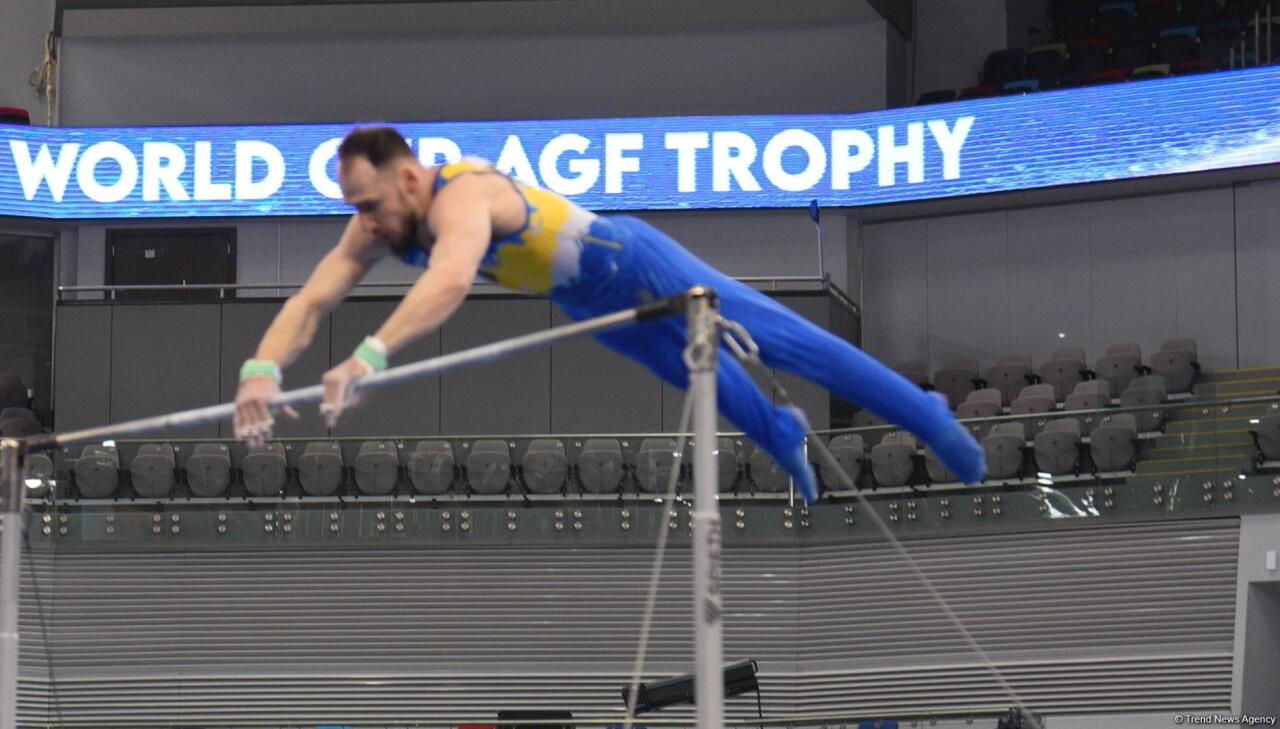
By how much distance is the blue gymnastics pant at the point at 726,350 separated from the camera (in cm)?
516

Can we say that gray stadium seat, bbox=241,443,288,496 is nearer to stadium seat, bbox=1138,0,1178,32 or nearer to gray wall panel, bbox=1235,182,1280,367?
gray wall panel, bbox=1235,182,1280,367

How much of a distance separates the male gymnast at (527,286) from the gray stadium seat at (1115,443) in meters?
5.47

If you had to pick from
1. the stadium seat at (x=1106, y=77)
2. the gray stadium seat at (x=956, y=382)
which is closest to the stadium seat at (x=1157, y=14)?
the stadium seat at (x=1106, y=77)

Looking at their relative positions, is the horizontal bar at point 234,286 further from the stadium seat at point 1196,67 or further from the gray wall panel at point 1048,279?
the stadium seat at point 1196,67

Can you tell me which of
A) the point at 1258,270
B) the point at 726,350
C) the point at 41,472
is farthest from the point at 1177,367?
the point at 726,350

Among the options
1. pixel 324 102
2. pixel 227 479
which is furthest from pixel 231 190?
pixel 227 479

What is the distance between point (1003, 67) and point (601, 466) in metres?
7.31

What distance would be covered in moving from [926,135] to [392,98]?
510 cm

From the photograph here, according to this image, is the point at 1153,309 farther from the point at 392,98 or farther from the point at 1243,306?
the point at 392,98

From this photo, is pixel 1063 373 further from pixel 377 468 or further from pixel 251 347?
pixel 251 347

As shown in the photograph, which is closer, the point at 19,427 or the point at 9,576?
the point at 9,576

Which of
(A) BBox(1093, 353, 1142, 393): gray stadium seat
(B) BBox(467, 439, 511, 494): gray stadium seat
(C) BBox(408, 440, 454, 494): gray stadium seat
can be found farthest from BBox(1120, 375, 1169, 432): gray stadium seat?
(C) BBox(408, 440, 454, 494): gray stadium seat

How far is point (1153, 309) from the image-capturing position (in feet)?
54.2

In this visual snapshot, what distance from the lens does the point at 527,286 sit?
515 centimetres
